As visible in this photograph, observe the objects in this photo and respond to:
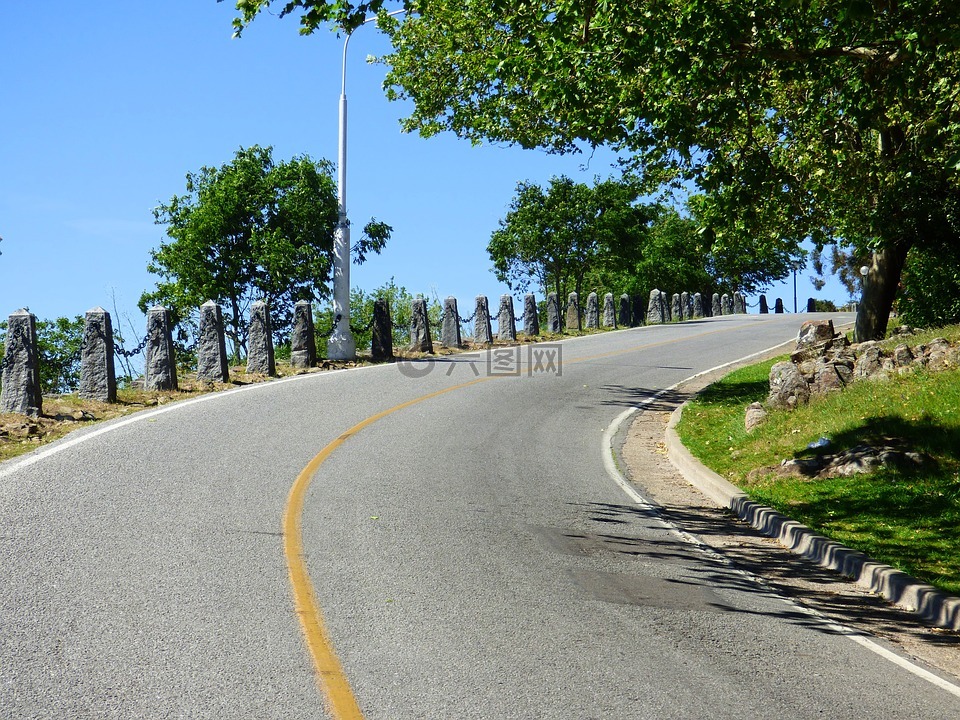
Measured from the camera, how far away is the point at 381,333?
2328 cm

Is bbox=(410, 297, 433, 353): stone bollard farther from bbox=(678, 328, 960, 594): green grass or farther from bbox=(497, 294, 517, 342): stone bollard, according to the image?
bbox=(678, 328, 960, 594): green grass

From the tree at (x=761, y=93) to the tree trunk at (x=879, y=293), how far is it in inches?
1.4

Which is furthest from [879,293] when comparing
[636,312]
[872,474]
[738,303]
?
[738,303]

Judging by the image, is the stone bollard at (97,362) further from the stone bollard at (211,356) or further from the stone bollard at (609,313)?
the stone bollard at (609,313)

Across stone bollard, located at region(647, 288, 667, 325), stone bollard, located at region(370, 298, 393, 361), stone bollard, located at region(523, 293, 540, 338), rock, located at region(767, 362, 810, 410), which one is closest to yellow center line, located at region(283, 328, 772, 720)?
rock, located at region(767, 362, 810, 410)

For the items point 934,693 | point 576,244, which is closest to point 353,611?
point 934,693

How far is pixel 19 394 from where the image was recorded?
13.9 m

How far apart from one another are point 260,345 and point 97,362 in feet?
15.7

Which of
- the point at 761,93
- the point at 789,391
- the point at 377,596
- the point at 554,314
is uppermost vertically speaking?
the point at 761,93

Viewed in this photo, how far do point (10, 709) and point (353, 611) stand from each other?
88.3 inches

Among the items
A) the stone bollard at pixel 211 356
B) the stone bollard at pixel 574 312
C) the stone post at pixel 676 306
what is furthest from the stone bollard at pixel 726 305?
the stone bollard at pixel 211 356

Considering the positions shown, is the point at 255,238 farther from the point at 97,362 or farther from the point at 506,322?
the point at 97,362

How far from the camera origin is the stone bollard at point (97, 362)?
616 inches

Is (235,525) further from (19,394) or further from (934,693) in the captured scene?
(19,394)
